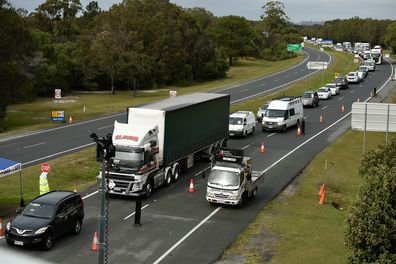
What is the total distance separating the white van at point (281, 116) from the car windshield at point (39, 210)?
30677mm

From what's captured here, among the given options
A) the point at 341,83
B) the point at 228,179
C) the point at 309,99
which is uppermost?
the point at 341,83

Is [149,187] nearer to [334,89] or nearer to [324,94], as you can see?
[324,94]

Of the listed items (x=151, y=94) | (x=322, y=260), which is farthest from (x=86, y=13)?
(x=322, y=260)

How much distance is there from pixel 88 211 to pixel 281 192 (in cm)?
1014

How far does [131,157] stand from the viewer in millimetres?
26219

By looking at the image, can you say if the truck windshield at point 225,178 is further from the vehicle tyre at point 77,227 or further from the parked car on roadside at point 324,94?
the parked car on roadside at point 324,94

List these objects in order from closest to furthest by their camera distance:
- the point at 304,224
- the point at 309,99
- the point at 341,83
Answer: the point at 304,224
the point at 309,99
the point at 341,83

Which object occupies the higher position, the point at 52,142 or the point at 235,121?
the point at 235,121

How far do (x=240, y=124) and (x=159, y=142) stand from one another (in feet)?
56.7

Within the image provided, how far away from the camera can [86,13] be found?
138875 mm

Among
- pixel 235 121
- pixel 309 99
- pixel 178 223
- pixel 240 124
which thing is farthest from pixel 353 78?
pixel 178 223

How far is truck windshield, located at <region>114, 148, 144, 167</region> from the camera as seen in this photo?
26094 mm

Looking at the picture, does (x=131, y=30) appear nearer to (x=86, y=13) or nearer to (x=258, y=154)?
(x=86, y=13)

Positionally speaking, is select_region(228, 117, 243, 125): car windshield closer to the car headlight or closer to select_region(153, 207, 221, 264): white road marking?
select_region(153, 207, 221, 264): white road marking
